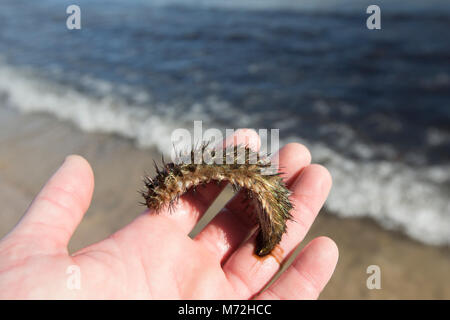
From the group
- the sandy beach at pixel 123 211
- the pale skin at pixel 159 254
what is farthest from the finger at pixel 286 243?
the sandy beach at pixel 123 211

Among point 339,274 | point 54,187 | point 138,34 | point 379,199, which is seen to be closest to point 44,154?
point 54,187

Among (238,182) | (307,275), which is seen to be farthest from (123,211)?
(307,275)

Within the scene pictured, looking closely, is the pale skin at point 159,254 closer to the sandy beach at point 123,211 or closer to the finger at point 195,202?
the finger at point 195,202

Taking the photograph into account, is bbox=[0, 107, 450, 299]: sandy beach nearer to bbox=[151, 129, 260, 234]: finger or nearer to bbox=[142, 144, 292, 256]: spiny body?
bbox=[151, 129, 260, 234]: finger

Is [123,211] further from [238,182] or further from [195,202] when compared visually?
[238,182]

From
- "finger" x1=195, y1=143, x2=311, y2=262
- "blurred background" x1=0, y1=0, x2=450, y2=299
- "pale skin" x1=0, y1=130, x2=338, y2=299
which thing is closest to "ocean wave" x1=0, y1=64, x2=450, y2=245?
"blurred background" x1=0, y1=0, x2=450, y2=299
